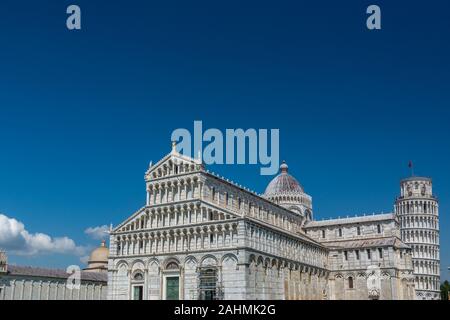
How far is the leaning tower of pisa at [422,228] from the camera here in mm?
100250

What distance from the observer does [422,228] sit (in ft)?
337

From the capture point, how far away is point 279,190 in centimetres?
9444

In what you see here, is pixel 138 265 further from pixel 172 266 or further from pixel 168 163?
pixel 168 163

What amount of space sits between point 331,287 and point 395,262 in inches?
421

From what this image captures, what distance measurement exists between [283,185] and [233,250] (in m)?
41.8

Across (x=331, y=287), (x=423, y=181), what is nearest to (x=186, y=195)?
(x=331, y=287)

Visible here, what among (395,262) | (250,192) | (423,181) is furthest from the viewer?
(423,181)

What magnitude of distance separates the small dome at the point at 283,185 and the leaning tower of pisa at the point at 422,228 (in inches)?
1027

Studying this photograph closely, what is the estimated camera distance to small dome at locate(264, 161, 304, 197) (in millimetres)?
94125

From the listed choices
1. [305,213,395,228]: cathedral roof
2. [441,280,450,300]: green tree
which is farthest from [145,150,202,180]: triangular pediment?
[441,280,450,300]: green tree

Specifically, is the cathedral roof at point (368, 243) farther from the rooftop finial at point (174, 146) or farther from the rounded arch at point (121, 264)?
the rounded arch at point (121, 264)

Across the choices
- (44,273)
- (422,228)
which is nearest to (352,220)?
(422,228)

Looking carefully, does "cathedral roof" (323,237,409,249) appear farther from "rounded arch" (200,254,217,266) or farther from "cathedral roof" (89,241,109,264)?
"cathedral roof" (89,241,109,264)

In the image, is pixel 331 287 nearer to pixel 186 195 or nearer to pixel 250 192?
pixel 250 192
